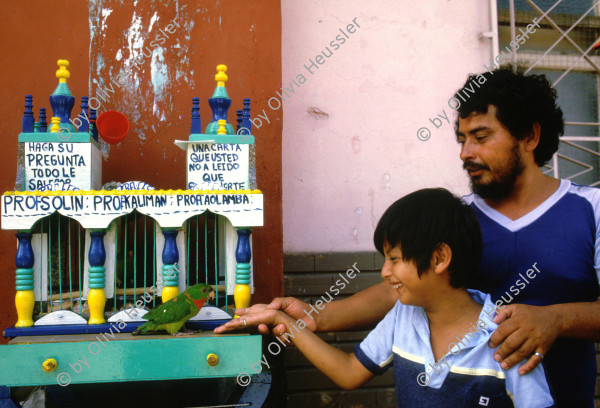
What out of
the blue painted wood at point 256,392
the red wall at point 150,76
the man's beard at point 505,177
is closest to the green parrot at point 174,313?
the blue painted wood at point 256,392

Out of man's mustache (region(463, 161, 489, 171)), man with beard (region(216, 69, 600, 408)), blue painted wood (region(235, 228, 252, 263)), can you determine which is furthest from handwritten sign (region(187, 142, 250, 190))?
man's mustache (region(463, 161, 489, 171))

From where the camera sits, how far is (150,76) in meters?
1.99

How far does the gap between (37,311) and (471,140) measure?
4.63ft

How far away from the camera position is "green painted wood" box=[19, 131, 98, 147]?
4.63 ft

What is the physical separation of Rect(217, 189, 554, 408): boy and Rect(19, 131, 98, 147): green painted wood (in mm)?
947

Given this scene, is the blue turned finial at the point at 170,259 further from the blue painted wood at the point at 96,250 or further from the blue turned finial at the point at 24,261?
the blue turned finial at the point at 24,261

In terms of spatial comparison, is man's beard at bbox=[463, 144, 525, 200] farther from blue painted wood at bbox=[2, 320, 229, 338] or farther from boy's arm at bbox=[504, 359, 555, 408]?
blue painted wood at bbox=[2, 320, 229, 338]

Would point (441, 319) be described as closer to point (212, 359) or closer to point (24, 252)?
point (212, 359)

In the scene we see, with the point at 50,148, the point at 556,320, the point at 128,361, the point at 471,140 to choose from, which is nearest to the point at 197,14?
the point at 50,148

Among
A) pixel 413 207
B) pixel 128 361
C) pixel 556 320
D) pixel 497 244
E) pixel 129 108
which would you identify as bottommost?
pixel 128 361

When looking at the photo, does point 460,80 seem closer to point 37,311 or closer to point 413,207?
point 413,207

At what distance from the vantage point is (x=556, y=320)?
119cm

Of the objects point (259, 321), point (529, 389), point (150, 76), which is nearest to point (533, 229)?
point (529, 389)

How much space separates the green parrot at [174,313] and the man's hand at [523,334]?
0.80 m
